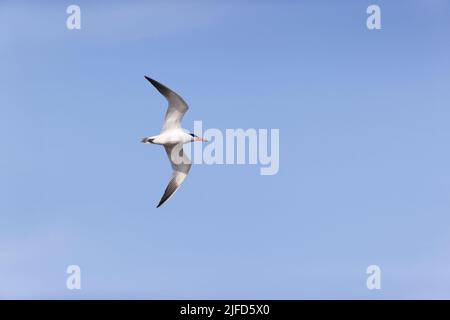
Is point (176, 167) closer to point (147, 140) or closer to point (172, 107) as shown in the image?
point (147, 140)

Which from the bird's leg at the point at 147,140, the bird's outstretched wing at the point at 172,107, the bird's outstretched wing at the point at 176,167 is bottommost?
the bird's outstretched wing at the point at 176,167

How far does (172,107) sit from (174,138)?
27.8 inches

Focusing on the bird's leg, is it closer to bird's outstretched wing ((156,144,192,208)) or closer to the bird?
the bird

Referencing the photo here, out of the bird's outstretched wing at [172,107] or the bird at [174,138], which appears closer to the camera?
the bird's outstretched wing at [172,107]

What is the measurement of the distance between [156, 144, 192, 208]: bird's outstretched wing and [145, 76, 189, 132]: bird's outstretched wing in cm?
56

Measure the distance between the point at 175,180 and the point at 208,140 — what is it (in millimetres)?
1425

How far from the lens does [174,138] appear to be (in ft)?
44.4

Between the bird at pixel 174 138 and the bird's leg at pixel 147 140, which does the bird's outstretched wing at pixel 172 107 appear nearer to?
the bird at pixel 174 138

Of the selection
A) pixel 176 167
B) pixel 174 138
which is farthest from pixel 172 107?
pixel 176 167

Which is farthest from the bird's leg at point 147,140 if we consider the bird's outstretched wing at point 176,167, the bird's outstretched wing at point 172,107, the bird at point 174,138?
the bird's outstretched wing at point 176,167

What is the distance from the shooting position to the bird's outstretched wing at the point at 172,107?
515 inches

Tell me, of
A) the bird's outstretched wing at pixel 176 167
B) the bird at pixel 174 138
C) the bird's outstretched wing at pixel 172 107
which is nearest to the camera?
the bird's outstretched wing at pixel 172 107
